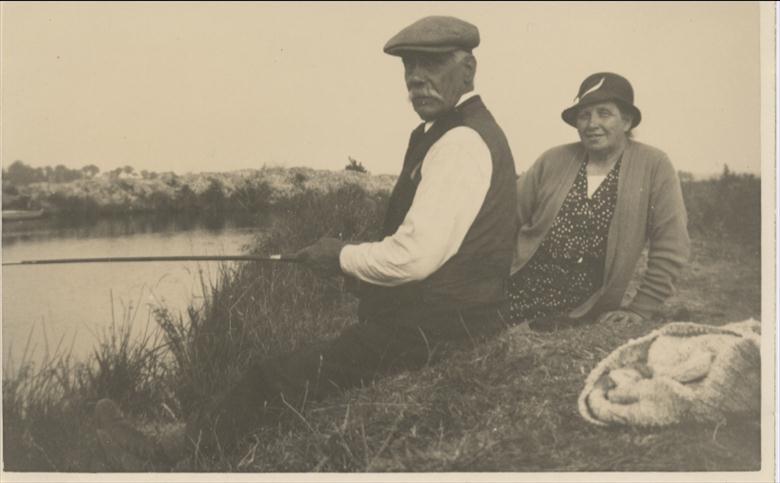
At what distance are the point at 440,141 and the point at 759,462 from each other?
1.80 m

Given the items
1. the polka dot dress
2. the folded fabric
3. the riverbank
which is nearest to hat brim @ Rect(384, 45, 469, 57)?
the riverbank

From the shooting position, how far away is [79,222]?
3.26 m

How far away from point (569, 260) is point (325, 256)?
37.4 inches

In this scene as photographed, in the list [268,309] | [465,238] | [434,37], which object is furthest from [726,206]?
[268,309]

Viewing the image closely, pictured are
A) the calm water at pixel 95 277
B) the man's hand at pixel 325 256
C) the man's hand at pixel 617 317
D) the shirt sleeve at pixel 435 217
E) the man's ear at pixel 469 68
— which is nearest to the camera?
the shirt sleeve at pixel 435 217

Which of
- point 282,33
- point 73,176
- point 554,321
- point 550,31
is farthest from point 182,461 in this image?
point 550,31

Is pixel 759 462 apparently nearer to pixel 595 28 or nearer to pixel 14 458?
pixel 595 28

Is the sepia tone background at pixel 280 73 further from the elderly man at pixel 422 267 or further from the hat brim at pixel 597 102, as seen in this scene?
the elderly man at pixel 422 267

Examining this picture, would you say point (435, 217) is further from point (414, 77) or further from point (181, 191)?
point (181, 191)

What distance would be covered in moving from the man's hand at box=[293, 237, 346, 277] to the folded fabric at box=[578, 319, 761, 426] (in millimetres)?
1058

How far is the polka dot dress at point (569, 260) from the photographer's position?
9.91 feet

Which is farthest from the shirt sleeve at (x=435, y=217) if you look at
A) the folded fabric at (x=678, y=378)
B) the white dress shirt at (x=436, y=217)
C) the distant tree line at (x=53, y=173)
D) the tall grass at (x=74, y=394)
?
the distant tree line at (x=53, y=173)

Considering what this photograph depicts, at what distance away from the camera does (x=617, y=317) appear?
304 cm

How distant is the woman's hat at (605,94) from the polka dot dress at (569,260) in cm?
24
